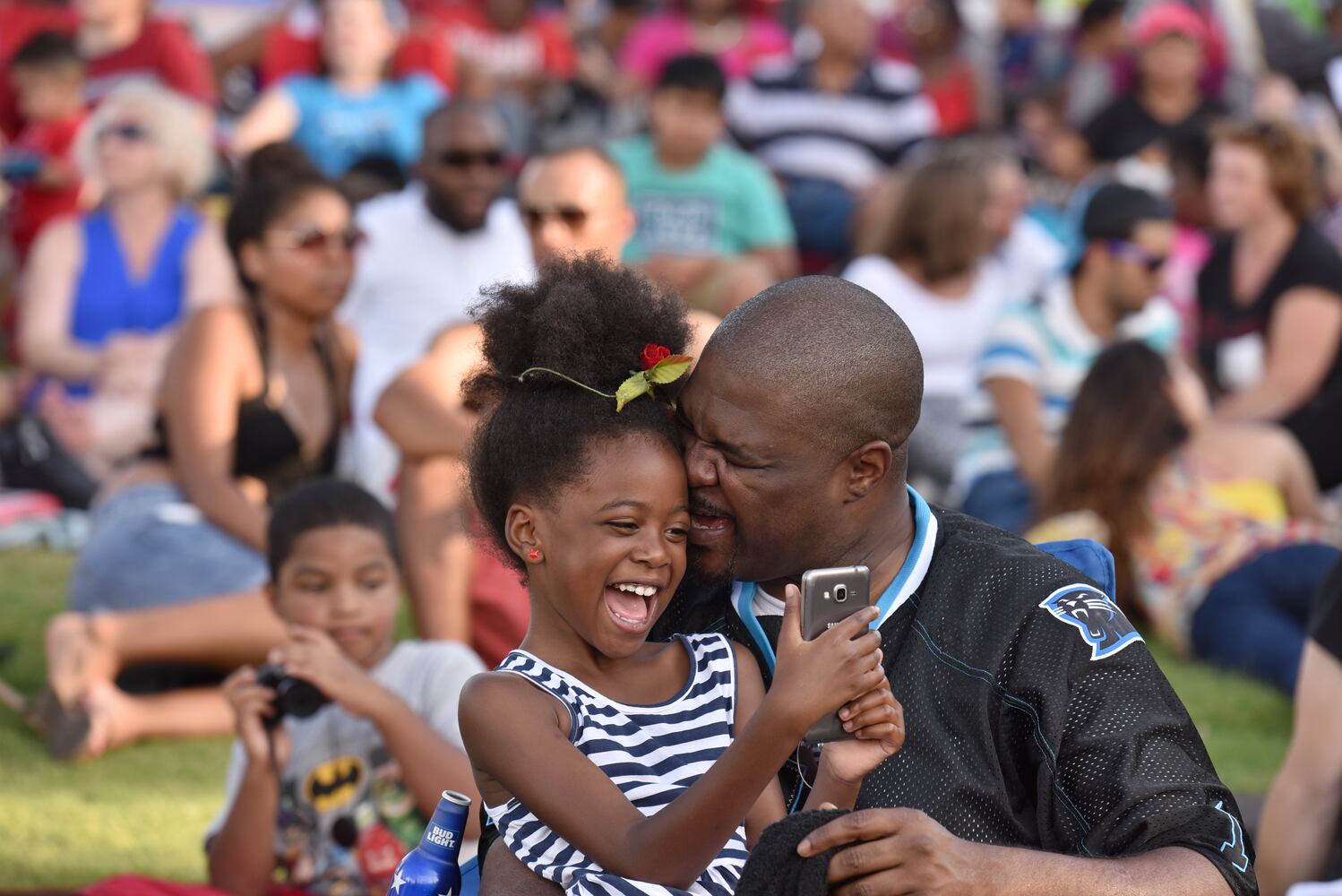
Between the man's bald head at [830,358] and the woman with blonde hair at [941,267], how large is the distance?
461 centimetres

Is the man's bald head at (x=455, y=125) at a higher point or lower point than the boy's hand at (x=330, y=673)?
higher

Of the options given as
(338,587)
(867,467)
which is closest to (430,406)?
(338,587)

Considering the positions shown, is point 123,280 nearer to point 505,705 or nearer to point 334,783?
point 334,783

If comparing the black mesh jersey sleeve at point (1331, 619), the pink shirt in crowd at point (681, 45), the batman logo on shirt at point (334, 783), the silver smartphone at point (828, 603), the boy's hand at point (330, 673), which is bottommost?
the batman logo on shirt at point (334, 783)

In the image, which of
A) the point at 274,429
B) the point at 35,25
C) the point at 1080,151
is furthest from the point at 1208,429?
the point at 35,25

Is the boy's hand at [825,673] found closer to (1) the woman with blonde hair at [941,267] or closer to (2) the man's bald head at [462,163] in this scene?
(2) the man's bald head at [462,163]

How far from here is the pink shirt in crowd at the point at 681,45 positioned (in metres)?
9.94

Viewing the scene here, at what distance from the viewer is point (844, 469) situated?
8.32ft

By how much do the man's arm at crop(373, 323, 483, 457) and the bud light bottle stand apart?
2.48m

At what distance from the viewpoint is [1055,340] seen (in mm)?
6723

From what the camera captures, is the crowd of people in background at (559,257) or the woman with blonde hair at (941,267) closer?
the crowd of people in background at (559,257)

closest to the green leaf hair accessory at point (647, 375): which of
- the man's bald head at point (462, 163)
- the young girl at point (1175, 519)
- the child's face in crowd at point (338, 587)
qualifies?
the child's face in crowd at point (338, 587)

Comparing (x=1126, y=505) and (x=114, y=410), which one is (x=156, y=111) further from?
(x=1126, y=505)

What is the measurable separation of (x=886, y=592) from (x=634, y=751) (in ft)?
1.45
